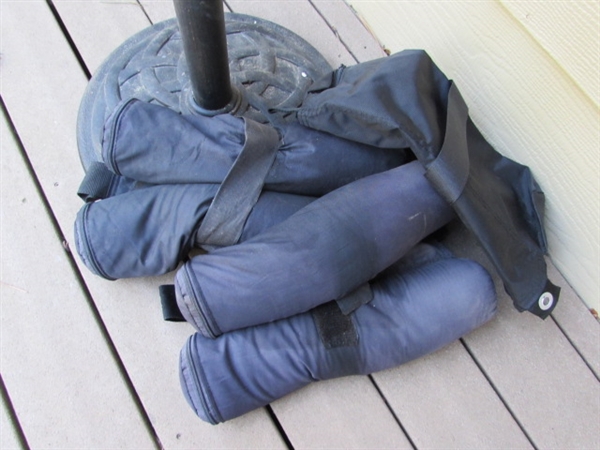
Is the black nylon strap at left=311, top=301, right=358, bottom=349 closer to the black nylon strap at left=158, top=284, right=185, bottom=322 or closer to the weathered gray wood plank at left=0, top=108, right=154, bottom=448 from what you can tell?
the black nylon strap at left=158, top=284, right=185, bottom=322

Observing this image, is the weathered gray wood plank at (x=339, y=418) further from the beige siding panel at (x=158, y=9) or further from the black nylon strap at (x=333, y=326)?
the beige siding panel at (x=158, y=9)

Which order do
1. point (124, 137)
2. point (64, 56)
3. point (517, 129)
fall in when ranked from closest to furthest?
point (124, 137) < point (517, 129) < point (64, 56)

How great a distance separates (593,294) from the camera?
3.39ft

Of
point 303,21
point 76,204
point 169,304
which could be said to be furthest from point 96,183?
point 303,21

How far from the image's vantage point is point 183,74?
1041 mm

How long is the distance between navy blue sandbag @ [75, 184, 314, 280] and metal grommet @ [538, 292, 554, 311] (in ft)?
1.40

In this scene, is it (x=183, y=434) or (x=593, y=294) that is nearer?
(x=183, y=434)

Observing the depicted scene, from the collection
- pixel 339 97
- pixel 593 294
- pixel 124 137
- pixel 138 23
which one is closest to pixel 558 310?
pixel 593 294

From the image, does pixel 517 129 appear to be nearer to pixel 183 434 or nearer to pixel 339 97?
pixel 339 97

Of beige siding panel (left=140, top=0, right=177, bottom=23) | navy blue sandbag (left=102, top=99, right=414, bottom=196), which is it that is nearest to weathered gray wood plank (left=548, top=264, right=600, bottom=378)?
navy blue sandbag (left=102, top=99, right=414, bottom=196)

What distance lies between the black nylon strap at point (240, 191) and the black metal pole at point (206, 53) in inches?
3.3

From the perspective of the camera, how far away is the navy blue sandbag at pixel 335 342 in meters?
0.88

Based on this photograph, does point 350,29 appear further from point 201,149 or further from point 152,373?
point 152,373

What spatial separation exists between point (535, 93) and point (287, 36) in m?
0.47
